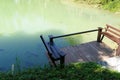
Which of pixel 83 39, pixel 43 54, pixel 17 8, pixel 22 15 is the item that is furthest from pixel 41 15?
pixel 43 54

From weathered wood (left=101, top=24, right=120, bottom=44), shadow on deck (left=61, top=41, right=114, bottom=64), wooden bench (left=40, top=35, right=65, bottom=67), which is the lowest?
shadow on deck (left=61, top=41, right=114, bottom=64)

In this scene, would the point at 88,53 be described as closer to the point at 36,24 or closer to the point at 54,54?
the point at 54,54

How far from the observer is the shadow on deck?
446 inches

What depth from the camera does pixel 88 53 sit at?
1196cm

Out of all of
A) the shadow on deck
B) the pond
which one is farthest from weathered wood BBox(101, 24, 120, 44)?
the pond

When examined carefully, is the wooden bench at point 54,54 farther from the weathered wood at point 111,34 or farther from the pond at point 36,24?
the weathered wood at point 111,34

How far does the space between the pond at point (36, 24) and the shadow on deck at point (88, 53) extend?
1692 millimetres

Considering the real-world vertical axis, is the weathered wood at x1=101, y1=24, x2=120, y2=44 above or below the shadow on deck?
above

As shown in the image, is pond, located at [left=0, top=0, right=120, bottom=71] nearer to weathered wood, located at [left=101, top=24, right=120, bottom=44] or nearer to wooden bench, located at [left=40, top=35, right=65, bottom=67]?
wooden bench, located at [left=40, top=35, right=65, bottom=67]

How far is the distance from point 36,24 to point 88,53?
893 centimetres

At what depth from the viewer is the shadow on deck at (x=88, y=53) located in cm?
1134

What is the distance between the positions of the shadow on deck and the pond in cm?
169

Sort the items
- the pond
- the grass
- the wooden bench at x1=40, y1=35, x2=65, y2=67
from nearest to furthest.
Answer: the grass, the wooden bench at x1=40, y1=35, x2=65, y2=67, the pond

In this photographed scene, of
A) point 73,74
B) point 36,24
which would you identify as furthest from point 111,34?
point 36,24
